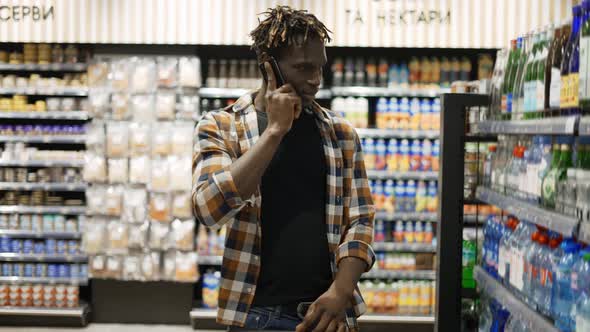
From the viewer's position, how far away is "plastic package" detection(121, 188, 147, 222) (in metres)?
6.67

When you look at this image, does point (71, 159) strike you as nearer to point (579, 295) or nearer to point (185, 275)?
point (185, 275)

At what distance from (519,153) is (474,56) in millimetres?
4076

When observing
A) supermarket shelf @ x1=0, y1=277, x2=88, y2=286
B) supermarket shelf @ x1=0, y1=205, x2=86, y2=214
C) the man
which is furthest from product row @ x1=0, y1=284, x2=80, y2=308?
the man

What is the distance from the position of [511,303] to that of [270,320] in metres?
1.17

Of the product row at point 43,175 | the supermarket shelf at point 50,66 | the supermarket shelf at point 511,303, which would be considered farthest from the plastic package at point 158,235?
the supermarket shelf at point 511,303

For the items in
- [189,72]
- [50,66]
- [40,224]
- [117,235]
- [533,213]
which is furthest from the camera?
[40,224]

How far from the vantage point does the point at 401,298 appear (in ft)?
22.0

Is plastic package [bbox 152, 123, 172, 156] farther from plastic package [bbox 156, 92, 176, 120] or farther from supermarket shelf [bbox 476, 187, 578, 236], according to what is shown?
supermarket shelf [bbox 476, 187, 578, 236]

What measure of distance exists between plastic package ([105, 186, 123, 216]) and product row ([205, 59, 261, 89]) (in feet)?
4.00

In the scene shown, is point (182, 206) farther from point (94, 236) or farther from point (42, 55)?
point (42, 55)

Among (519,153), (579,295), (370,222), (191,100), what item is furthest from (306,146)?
(191,100)

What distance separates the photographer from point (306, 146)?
7.09 ft

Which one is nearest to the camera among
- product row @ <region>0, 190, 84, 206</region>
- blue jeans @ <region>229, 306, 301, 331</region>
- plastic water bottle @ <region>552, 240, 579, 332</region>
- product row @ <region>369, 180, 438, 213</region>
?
blue jeans @ <region>229, 306, 301, 331</region>

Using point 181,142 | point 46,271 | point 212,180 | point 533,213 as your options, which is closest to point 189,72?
point 181,142
